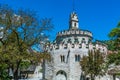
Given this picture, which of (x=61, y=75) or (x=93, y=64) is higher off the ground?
(x=93, y=64)

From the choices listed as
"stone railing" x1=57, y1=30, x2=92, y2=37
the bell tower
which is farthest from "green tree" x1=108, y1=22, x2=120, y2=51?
the bell tower

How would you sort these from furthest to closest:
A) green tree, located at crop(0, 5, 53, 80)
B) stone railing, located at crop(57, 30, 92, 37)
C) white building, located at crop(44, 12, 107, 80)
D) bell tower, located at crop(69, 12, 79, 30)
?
bell tower, located at crop(69, 12, 79, 30) → stone railing, located at crop(57, 30, 92, 37) → white building, located at crop(44, 12, 107, 80) → green tree, located at crop(0, 5, 53, 80)

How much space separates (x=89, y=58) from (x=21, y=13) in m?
22.2

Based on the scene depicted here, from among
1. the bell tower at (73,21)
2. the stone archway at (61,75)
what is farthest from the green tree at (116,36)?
the bell tower at (73,21)

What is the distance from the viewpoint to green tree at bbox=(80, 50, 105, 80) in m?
55.5

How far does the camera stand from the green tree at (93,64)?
182 feet

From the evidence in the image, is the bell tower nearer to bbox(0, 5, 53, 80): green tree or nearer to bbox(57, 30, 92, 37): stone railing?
bbox(57, 30, 92, 37): stone railing

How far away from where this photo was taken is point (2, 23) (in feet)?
119

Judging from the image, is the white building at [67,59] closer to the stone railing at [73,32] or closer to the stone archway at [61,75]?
the stone archway at [61,75]

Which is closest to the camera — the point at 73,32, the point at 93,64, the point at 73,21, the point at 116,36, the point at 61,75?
the point at 116,36

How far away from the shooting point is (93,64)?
55625 mm

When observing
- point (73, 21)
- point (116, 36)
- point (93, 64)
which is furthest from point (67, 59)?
point (116, 36)

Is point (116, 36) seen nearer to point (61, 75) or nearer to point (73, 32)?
point (61, 75)

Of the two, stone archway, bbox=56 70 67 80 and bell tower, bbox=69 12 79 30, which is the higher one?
bell tower, bbox=69 12 79 30
